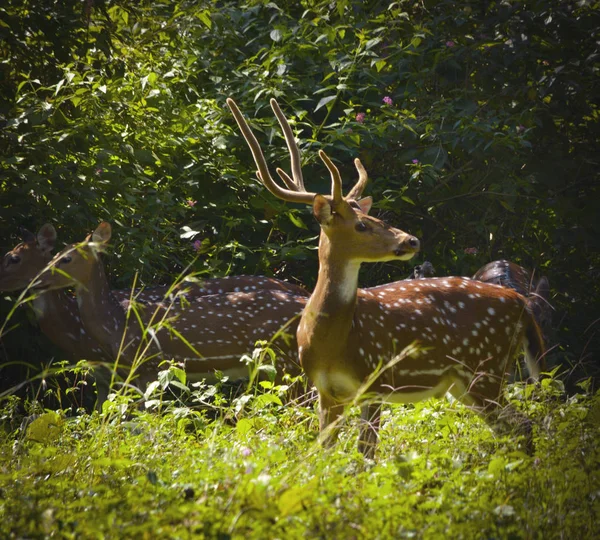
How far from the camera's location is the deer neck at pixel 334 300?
467cm

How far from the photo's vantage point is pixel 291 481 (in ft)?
10.8

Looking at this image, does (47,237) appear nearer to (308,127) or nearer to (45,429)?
(45,429)

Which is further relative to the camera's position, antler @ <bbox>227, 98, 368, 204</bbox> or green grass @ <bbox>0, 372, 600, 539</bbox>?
antler @ <bbox>227, 98, 368, 204</bbox>

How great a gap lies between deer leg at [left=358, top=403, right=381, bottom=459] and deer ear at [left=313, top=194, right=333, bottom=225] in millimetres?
893

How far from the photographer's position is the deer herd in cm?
467

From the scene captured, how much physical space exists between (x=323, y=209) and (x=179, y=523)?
2204 millimetres

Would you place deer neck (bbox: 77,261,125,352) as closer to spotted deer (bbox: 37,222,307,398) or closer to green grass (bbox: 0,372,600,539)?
spotted deer (bbox: 37,222,307,398)

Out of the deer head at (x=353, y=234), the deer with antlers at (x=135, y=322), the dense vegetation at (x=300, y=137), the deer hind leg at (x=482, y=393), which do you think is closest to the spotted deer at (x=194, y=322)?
the deer with antlers at (x=135, y=322)

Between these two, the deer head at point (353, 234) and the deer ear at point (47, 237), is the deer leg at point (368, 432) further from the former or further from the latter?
the deer ear at point (47, 237)

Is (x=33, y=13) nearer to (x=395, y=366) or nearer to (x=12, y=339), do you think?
(x=12, y=339)

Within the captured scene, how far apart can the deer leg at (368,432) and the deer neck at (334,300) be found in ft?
1.20

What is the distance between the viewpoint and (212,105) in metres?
7.09

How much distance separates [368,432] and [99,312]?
2.36 meters

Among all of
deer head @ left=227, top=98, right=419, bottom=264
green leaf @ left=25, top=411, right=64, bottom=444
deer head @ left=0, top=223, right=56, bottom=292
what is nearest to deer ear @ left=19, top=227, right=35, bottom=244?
deer head @ left=0, top=223, right=56, bottom=292
